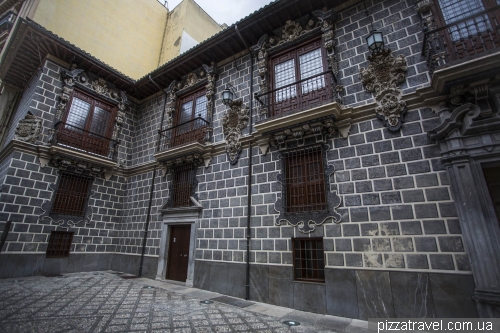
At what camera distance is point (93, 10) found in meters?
12.9

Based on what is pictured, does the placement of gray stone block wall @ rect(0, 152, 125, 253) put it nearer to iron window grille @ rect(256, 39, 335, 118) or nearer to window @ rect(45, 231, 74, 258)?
window @ rect(45, 231, 74, 258)

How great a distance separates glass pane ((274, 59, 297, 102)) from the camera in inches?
301

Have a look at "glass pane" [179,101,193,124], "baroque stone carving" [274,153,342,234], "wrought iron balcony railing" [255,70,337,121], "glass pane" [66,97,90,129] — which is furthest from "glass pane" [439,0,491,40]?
"glass pane" [66,97,90,129]

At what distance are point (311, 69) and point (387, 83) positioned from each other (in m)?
2.35

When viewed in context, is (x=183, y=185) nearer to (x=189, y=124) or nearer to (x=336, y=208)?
(x=189, y=124)

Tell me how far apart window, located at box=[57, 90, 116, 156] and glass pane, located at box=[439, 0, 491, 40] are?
12422 mm

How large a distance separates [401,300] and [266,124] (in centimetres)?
517

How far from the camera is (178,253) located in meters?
8.88

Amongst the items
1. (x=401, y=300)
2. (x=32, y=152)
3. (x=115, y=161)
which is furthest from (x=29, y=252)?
(x=401, y=300)

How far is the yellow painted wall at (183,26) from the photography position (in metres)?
15.3

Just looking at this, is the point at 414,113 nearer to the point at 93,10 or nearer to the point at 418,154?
the point at 418,154

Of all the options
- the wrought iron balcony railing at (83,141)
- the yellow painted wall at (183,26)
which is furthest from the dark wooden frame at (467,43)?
the yellow painted wall at (183,26)

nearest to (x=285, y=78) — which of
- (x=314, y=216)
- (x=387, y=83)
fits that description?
(x=387, y=83)

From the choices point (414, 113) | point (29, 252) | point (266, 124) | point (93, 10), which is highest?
point (93, 10)
